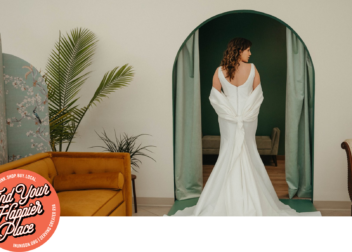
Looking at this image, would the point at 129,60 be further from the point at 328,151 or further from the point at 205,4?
the point at 328,151

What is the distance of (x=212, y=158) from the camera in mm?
6500

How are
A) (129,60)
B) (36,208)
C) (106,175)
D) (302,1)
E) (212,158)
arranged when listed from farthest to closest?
(212,158) → (129,60) → (302,1) → (106,175) → (36,208)

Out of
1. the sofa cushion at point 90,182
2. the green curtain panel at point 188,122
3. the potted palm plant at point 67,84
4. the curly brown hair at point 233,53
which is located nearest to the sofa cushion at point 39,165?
the sofa cushion at point 90,182

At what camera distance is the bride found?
286 cm

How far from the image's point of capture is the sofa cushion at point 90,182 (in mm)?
2463

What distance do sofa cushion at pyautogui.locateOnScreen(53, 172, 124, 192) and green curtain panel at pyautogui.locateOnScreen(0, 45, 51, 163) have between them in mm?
501

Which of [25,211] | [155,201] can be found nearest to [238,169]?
[155,201]

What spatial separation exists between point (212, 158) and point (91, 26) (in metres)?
3.94

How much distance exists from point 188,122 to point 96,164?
1.58 m

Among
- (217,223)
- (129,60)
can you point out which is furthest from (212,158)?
Answer: (217,223)

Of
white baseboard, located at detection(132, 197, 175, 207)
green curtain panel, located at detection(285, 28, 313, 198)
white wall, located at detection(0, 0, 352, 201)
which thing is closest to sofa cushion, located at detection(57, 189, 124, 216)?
white baseboard, located at detection(132, 197, 175, 207)

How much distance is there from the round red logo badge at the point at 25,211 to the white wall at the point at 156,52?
10.8ft

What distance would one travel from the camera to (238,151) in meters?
2.94

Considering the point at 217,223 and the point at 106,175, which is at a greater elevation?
the point at 217,223
